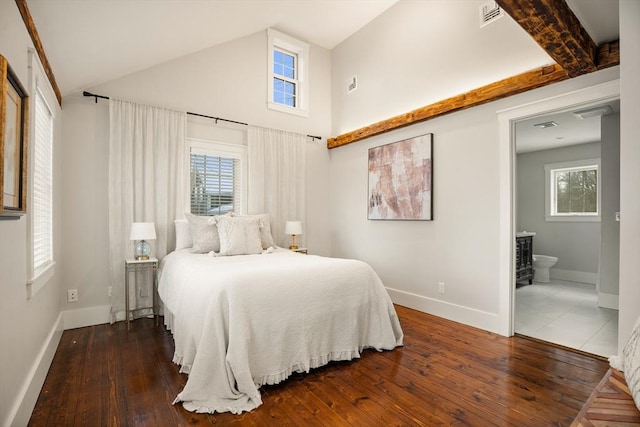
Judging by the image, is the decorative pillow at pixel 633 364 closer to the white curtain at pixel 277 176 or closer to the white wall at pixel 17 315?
the white wall at pixel 17 315

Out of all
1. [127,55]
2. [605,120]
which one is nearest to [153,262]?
[127,55]

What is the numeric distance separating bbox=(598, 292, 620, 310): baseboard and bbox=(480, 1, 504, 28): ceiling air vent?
3513 mm

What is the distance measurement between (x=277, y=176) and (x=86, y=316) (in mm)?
2749

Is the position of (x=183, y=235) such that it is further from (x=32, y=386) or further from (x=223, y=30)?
(x=223, y=30)

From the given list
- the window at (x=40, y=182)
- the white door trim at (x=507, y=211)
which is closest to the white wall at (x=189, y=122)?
the window at (x=40, y=182)

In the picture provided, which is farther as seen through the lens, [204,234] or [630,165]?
[204,234]

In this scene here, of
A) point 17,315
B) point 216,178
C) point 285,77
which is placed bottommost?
point 17,315

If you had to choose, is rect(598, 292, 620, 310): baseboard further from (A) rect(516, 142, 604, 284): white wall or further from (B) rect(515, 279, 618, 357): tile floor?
(A) rect(516, 142, 604, 284): white wall

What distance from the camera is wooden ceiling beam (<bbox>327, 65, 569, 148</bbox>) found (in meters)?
2.75

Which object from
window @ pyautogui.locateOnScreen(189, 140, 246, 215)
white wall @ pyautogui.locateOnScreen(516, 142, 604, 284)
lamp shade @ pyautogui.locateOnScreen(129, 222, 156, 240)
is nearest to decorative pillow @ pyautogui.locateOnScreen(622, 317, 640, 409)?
lamp shade @ pyautogui.locateOnScreen(129, 222, 156, 240)

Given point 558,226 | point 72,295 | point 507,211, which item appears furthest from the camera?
point 558,226

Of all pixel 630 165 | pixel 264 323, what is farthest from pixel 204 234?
pixel 630 165

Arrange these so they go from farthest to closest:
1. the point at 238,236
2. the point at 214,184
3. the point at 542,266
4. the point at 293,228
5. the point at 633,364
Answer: the point at 542,266 < the point at 293,228 < the point at 214,184 < the point at 238,236 < the point at 633,364

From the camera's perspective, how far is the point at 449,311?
3539mm
